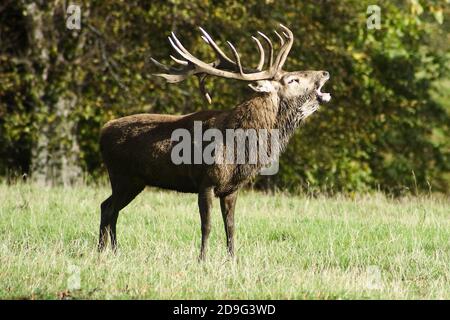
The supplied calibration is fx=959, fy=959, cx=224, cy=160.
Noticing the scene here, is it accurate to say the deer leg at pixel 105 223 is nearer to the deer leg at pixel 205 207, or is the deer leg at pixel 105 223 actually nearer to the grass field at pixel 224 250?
the grass field at pixel 224 250

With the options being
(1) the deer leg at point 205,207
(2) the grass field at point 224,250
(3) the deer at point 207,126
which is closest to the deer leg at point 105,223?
(3) the deer at point 207,126

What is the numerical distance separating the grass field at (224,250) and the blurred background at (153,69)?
12.7 feet

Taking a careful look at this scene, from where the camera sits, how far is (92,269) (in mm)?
7418

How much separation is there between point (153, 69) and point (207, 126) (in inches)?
311

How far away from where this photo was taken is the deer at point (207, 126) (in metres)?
8.40

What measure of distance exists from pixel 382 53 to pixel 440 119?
11.5 ft

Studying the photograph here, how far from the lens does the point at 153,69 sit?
16.2 metres

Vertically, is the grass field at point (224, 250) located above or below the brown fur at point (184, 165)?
below

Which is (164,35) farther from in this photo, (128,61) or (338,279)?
(338,279)

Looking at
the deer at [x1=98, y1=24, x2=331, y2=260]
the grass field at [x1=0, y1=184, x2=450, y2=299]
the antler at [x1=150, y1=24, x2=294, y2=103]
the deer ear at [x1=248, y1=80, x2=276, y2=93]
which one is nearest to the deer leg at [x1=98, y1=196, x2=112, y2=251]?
the deer at [x1=98, y1=24, x2=331, y2=260]

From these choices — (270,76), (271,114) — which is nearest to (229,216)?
(271,114)

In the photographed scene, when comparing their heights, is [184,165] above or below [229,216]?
above

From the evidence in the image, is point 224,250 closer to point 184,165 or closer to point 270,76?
point 184,165

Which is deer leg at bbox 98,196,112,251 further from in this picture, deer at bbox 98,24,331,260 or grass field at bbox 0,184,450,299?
grass field at bbox 0,184,450,299
